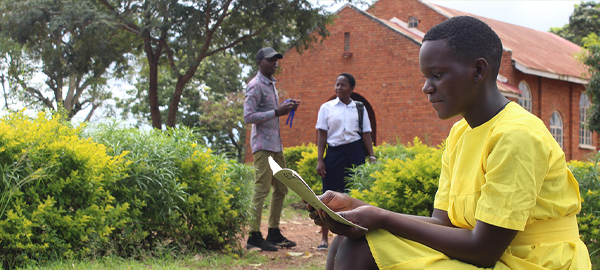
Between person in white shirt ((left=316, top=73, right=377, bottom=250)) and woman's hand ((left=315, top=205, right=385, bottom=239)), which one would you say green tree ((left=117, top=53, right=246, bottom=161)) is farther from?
woman's hand ((left=315, top=205, right=385, bottom=239))

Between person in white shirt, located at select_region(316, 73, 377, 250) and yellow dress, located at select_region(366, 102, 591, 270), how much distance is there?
421 centimetres

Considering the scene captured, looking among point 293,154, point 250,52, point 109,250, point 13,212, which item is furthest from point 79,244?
point 250,52

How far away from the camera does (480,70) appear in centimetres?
193

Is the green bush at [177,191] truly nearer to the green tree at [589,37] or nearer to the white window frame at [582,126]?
the green tree at [589,37]

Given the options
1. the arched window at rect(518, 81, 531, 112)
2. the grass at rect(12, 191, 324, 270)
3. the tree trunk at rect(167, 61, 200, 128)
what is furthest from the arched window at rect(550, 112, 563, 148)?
the grass at rect(12, 191, 324, 270)

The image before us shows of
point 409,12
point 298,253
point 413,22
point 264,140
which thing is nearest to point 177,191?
point 264,140

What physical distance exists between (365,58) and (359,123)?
1367cm

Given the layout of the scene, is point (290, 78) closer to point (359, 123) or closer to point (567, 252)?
point (359, 123)

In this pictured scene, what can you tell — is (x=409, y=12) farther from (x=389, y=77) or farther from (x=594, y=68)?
(x=594, y=68)

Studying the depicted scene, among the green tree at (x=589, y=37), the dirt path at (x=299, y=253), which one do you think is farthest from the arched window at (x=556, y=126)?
the dirt path at (x=299, y=253)

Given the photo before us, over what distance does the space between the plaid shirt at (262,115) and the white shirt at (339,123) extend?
0.57 meters

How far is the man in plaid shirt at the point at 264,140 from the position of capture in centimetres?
610

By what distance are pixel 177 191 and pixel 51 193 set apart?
1080mm

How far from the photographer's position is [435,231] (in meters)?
1.95
